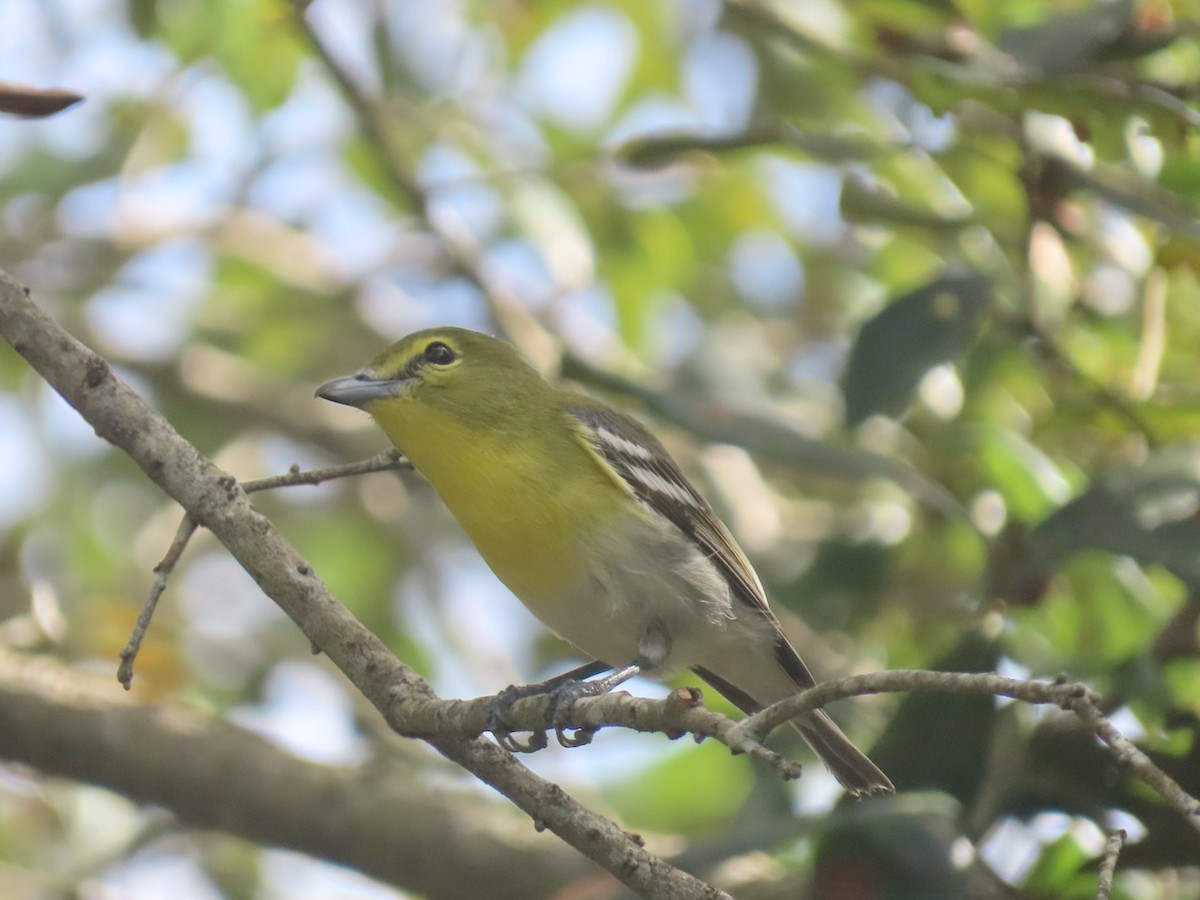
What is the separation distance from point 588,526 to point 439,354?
835 mm

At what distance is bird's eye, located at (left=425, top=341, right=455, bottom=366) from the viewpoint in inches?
167

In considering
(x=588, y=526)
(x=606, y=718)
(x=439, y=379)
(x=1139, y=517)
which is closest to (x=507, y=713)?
(x=606, y=718)

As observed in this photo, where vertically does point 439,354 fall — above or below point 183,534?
below

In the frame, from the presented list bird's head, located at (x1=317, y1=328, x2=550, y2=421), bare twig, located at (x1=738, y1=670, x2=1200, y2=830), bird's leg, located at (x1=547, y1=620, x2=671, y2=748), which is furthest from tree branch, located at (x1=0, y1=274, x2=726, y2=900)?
bird's head, located at (x1=317, y1=328, x2=550, y2=421)

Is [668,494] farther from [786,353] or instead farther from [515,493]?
[786,353]

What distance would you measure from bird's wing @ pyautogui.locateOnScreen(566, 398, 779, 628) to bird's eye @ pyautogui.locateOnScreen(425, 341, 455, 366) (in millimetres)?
397

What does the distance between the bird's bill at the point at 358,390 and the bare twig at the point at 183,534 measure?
0.84 meters

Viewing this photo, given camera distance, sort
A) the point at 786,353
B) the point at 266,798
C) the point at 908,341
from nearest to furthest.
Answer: the point at 908,341 < the point at 266,798 < the point at 786,353

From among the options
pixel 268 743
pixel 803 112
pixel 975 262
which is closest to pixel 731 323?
pixel 803 112

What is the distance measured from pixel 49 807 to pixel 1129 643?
4127 mm

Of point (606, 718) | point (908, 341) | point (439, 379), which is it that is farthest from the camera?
point (439, 379)

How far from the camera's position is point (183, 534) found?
2619mm

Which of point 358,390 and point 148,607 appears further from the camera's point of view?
point 358,390

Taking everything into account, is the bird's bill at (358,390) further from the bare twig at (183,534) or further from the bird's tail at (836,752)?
the bird's tail at (836,752)
